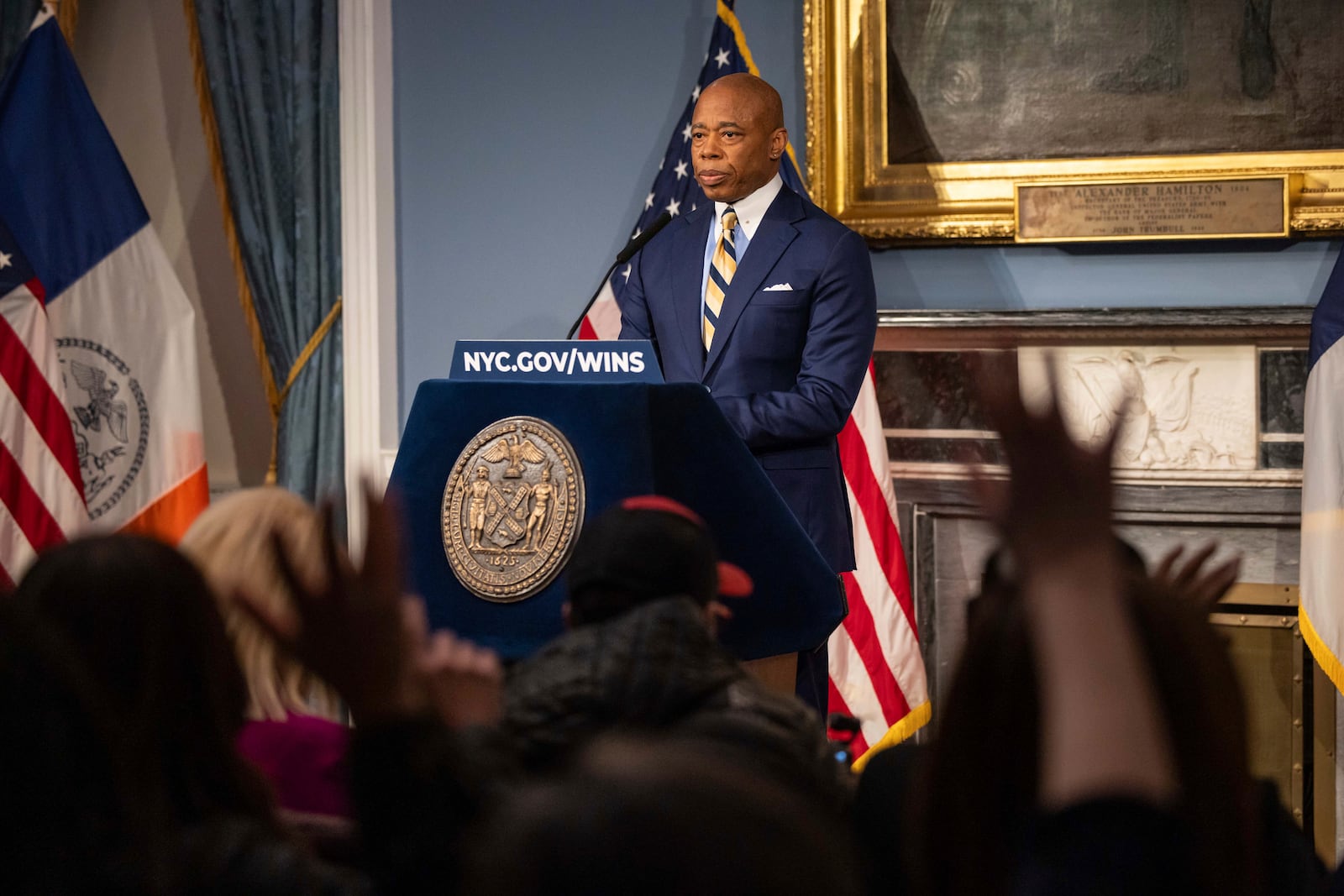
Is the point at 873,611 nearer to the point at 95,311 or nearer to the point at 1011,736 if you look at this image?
the point at 95,311

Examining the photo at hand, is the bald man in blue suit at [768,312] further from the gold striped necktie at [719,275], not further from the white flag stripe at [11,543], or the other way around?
the white flag stripe at [11,543]

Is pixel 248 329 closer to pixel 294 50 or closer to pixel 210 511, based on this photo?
pixel 294 50

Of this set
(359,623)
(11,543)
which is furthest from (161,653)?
(11,543)

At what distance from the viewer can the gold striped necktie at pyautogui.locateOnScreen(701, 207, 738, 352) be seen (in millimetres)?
3010

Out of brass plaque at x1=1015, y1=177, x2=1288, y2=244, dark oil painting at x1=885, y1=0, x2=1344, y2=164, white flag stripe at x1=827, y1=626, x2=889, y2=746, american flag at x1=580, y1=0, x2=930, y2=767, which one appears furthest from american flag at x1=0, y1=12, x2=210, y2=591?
brass plaque at x1=1015, y1=177, x2=1288, y2=244

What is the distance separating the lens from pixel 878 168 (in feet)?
13.9

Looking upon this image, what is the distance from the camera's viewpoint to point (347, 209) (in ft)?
15.5

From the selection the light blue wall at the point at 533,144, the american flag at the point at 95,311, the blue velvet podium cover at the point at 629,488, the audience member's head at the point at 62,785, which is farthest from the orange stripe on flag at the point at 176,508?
the audience member's head at the point at 62,785

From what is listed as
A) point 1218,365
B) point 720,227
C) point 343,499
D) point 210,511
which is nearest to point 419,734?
point 210,511

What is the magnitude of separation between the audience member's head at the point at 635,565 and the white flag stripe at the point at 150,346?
3259mm

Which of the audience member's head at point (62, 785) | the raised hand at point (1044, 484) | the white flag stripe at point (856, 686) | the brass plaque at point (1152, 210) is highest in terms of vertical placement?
the brass plaque at point (1152, 210)

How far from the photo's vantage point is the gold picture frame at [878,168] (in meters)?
4.13

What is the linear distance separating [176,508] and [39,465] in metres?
0.50

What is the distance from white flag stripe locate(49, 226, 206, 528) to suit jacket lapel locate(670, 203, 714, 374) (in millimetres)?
2062
